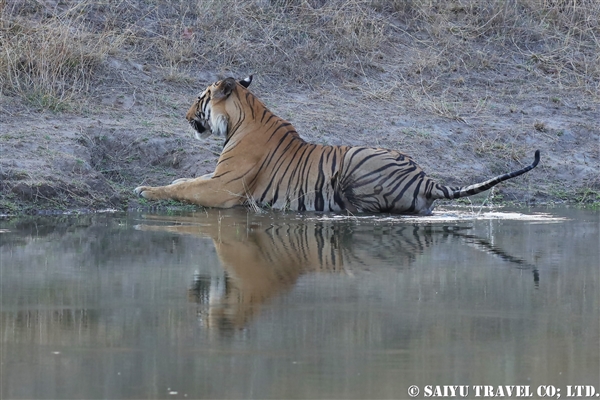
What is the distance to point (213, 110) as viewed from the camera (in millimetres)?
10664

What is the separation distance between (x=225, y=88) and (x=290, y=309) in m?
5.04

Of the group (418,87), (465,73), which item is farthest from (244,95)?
(465,73)

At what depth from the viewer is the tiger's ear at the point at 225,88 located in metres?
10.6

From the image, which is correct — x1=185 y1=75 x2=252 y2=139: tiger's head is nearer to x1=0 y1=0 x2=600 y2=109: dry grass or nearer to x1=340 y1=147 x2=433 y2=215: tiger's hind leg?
x1=340 y1=147 x2=433 y2=215: tiger's hind leg

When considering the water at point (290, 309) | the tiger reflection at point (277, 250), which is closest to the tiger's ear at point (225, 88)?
the tiger reflection at point (277, 250)

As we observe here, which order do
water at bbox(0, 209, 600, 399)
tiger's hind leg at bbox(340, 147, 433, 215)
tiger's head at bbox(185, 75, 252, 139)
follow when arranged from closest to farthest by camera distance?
water at bbox(0, 209, 600, 399) < tiger's hind leg at bbox(340, 147, 433, 215) < tiger's head at bbox(185, 75, 252, 139)

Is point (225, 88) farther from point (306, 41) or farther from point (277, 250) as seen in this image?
point (306, 41)

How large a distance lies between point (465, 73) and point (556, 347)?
9.25 m

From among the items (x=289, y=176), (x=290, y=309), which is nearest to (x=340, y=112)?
(x=289, y=176)

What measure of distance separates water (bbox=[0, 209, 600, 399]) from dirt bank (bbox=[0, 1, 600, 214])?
1.67 meters

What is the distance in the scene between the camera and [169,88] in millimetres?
12641

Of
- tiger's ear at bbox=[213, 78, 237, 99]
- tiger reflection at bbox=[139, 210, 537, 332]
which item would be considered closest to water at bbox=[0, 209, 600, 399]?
tiger reflection at bbox=[139, 210, 537, 332]

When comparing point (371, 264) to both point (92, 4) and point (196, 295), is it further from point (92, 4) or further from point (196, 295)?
point (92, 4)

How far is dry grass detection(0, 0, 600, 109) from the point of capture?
12234 mm
